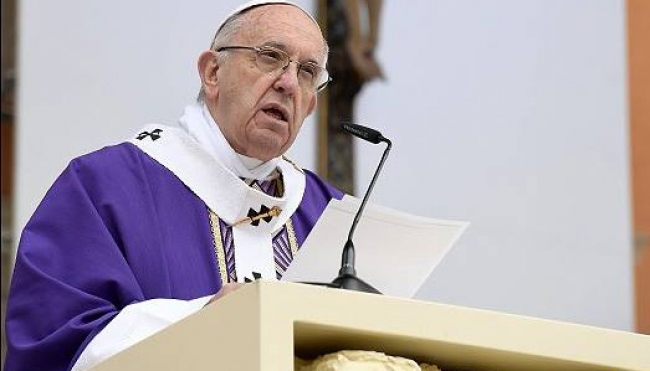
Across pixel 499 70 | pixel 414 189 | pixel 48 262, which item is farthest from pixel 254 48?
pixel 499 70

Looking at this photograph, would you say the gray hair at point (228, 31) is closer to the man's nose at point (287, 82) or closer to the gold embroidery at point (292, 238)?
the man's nose at point (287, 82)

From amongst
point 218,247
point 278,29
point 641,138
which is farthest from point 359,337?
point 641,138

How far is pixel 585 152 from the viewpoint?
664cm

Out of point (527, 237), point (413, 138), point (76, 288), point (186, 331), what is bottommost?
point (527, 237)

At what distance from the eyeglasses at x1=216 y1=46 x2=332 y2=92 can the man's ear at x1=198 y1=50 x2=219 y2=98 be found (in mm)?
31

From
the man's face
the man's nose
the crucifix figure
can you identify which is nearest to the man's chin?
the man's face

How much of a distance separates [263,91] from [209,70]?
21 cm

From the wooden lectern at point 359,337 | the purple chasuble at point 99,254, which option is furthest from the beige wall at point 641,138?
the wooden lectern at point 359,337

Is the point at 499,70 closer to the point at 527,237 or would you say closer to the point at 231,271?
the point at 527,237

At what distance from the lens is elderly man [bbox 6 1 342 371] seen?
10.4ft

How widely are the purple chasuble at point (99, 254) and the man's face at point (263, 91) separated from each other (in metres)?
0.22

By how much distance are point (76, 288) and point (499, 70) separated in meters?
3.66

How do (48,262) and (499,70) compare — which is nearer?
(48,262)

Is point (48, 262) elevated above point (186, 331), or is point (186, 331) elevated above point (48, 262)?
point (186, 331)
